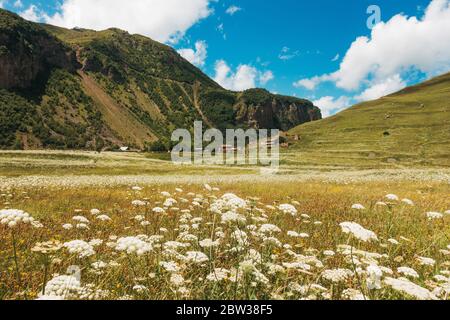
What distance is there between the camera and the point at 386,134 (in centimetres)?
9156

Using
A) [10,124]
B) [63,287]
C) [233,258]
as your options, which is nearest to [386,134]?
[233,258]

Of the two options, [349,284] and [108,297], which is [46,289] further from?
[349,284]

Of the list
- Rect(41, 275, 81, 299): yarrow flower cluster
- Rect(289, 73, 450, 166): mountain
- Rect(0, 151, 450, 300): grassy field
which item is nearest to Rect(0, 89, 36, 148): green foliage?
Rect(289, 73, 450, 166): mountain

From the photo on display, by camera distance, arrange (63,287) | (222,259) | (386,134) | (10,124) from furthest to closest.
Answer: (10,124), (386,134), (222,259), (63,287)

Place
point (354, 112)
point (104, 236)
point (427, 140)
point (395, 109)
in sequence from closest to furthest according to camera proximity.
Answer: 1. point (104, 236)
2. point (427, 140)
3. point (395, 109)
4. point (354, 112)

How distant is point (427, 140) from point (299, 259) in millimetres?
93118

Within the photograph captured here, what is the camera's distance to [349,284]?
16.6 ft

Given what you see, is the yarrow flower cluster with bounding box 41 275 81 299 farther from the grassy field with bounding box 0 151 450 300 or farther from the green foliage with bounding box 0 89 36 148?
the green foliage with bounding box 0 89 36 148

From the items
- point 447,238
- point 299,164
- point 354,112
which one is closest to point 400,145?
point 299,164

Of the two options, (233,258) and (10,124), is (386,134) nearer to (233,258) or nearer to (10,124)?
(233,258)

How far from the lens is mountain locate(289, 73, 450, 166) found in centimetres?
7588

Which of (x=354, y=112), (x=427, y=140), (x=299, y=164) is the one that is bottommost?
(x=299, y=164)

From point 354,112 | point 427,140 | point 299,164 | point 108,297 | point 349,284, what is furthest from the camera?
point 354,112
